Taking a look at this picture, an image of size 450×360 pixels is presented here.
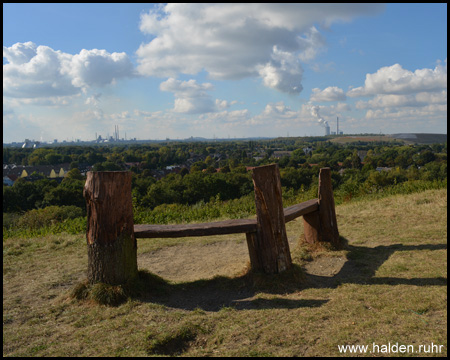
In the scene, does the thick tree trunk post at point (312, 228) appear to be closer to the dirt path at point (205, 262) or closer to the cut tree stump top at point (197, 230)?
the dirt path at point (205, 262)

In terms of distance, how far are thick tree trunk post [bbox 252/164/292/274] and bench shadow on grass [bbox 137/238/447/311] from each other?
6.7 inches

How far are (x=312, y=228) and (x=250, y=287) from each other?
2166 millimetres

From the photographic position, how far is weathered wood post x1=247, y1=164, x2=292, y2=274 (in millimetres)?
4492

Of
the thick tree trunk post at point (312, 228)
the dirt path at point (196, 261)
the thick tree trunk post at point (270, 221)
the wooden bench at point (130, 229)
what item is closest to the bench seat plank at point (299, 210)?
the wooden bench at point (130, 229)

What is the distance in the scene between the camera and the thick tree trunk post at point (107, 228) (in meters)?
4.16

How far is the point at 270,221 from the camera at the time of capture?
4496 millimetres

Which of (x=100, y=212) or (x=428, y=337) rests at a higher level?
(x=100, y=212)

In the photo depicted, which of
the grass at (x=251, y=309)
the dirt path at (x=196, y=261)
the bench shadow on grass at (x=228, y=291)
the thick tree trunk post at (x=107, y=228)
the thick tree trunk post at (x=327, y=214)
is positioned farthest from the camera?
the thick tree trunk post at (x=327, y=214)

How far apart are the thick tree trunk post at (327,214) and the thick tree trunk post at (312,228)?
0.22ft

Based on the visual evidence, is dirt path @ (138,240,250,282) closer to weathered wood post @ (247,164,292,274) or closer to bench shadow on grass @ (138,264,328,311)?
bench shadow on grass @ (138,264,328,311)

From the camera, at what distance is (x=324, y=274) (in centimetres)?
486

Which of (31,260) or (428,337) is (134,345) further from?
(31,260)

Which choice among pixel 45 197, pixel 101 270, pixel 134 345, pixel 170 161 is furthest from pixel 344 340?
pixel 170 161

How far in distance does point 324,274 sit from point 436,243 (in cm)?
241
